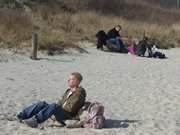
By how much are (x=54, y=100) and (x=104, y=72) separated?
5981 millimetres

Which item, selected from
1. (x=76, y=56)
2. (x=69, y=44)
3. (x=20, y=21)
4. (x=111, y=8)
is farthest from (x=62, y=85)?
(x=111, y=8)

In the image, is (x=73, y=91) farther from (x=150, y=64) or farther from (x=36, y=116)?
(x=150, y=64)

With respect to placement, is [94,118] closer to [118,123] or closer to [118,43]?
A: [118,123]

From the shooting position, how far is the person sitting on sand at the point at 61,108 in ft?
31.6

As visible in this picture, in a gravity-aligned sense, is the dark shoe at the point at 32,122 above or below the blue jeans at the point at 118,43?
below

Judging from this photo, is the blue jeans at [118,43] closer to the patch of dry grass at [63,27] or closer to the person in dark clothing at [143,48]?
the person in dark clothing at [143,48]

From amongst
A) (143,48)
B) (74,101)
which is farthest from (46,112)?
(143,48)

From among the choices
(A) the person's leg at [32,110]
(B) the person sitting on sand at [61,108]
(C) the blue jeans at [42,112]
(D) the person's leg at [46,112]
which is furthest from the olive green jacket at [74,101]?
(A) the person's leg at [32,110]

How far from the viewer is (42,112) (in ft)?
31.6

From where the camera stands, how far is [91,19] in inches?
1297

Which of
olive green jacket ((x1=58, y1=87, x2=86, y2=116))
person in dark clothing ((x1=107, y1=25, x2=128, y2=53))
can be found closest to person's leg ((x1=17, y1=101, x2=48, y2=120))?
olive green jacket ((x1=58, y1=87, x2=86, y2=116))

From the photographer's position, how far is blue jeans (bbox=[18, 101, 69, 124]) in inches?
379

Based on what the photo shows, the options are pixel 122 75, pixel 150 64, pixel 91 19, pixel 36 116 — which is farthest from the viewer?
pixel 91 19

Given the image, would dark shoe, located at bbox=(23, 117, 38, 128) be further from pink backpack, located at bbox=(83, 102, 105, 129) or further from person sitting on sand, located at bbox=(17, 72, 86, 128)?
pink backpack, located at bbox=(83, 102, 105, 129)
